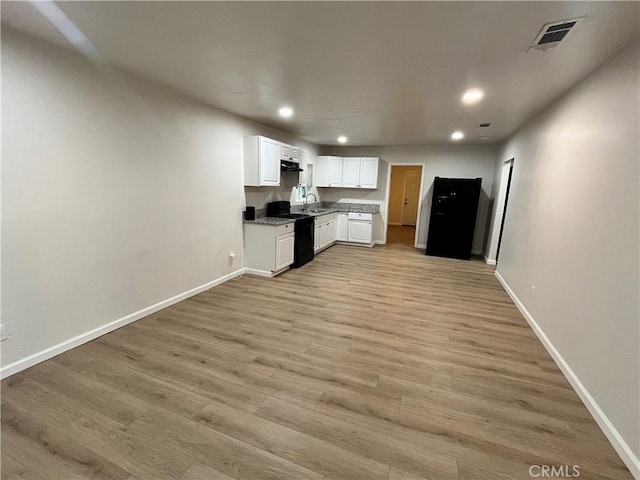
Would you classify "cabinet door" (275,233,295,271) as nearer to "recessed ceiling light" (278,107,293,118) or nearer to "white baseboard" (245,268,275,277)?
"white baseboard" (245,268,275,277)

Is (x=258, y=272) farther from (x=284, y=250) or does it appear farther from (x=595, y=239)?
(x=595, y=239)

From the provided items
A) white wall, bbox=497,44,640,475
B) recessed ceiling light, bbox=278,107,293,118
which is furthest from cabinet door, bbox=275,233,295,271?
white wall, bbox=497,44,640,475

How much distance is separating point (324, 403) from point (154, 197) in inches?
104

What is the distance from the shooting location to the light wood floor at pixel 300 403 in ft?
4.87

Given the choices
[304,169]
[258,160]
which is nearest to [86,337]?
[258,160]

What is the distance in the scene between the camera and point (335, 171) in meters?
7.04

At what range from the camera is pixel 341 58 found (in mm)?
2205

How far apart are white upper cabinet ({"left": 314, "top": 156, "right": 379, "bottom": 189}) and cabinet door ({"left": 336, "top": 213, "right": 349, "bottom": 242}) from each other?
31.6 inches

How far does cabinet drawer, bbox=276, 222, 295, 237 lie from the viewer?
172 inches

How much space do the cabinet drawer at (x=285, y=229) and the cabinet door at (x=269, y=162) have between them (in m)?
0.74

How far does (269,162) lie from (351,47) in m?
2.69

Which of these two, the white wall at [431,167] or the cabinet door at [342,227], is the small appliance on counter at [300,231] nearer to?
the cabinet door at [342,227]

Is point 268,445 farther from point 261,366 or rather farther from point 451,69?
point 451,69

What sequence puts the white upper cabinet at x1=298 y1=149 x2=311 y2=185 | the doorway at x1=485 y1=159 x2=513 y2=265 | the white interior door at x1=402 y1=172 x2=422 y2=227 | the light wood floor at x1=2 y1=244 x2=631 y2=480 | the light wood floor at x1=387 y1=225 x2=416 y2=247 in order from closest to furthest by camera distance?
the light wood floor at x1=2 y1=244 x2=631 y2=480
the doorway at x1=485 y1=159 x2=513 y2=265
the white upper cabinet at x1=298 y1=149 x2=311 y2=185
the light wood floor at x1=387 y1=225 x2=416 y2=247
the white interior door at x1=402 y1=172 x2=422 y2=227
